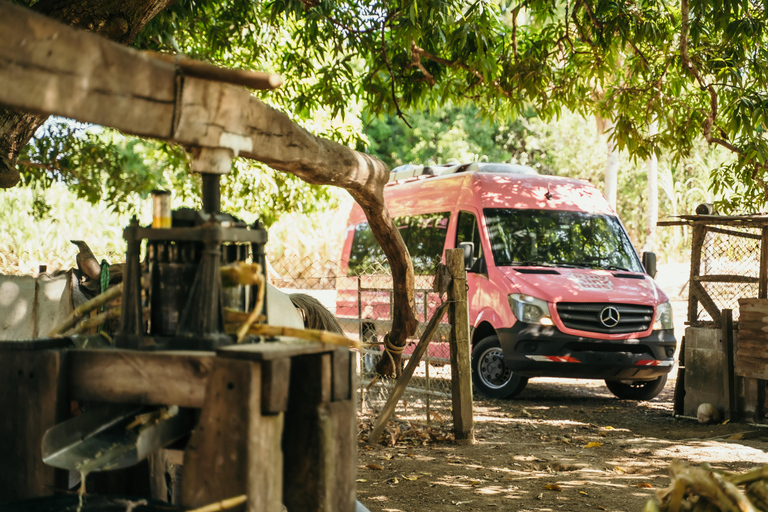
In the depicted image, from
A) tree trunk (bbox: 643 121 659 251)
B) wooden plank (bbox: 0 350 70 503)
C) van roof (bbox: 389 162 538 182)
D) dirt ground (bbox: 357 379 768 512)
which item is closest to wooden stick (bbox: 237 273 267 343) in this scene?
wooden plank (bbox: 0 350 70 503)

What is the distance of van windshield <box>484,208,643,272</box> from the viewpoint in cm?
998

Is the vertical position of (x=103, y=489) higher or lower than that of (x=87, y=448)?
lower

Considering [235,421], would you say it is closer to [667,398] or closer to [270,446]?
[270,446]

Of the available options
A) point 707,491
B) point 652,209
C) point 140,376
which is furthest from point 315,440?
point 652,209

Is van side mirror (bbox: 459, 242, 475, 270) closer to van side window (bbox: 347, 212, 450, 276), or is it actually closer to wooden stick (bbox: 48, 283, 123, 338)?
van side window (bbox: 347, 212, 450, 276)

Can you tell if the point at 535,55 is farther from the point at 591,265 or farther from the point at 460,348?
the point at 460,348

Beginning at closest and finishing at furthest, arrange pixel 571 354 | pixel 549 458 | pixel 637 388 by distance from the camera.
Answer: pixel 549 458 < pixel 571 354 < pixel 637 388

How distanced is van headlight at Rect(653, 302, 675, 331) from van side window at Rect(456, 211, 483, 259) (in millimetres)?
2285

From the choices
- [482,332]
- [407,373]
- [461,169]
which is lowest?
[407,373]

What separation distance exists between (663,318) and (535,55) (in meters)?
3.67

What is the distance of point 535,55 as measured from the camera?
27.7ft

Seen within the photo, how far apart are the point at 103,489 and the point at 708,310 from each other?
26.6 feet

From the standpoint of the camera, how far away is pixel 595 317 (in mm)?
9320

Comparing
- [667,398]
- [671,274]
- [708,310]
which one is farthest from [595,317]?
[671,274]
